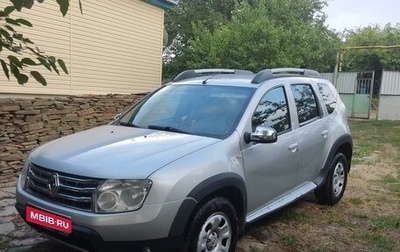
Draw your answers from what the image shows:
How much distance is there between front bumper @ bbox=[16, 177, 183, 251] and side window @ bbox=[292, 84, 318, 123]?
2382 millimetres

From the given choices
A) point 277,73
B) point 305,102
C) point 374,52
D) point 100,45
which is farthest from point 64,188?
point 374,52

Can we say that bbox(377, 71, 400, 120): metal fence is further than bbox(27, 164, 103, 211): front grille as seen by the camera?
Yes

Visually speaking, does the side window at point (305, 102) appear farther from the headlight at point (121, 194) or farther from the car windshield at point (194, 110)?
the headlight at point (121, 194)

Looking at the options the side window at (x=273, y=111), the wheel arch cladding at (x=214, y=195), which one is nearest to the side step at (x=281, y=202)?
the wheel arch cladding at (x=214, y=195)

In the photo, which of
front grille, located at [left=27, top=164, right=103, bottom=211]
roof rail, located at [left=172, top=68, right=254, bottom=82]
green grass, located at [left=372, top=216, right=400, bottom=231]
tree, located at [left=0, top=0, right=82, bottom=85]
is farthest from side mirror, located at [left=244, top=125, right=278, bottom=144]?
green grass, located at [left=372, top=216, right=400, bottom=231]

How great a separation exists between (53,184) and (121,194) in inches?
23.3

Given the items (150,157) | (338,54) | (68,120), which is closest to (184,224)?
(150,157)

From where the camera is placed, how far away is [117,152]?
329cm

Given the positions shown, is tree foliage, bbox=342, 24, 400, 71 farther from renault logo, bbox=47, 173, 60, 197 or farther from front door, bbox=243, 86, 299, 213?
renault logo, bbox=47, 173, 60, 197

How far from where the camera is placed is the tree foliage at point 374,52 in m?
29.1

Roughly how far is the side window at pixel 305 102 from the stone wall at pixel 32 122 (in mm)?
4175

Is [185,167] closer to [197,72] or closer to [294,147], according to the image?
[294,147]

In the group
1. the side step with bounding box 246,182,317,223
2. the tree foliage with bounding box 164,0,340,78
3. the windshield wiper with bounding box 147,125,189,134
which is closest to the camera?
the windshield wiper with bounding box 147,125,189,134

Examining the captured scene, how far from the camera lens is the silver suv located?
294 cm
